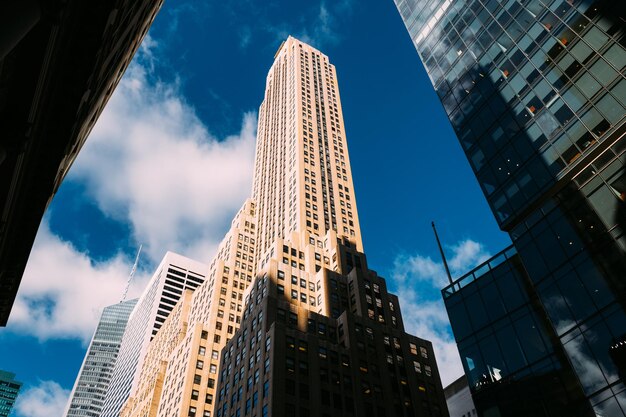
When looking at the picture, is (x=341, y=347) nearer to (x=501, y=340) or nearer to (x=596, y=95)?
(x=501, y=340)

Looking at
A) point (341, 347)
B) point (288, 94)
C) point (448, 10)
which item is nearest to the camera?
point (448, 10)

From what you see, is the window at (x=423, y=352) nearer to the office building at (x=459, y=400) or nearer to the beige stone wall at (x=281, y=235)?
the office building at (x=459, y=400)

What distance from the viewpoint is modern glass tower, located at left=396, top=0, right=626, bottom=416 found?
3058cm

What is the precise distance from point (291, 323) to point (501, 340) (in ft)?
173

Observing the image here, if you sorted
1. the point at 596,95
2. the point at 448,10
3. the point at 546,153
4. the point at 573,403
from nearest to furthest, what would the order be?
the point at 573,403 < the point at 596,95 < the point at 546,153 < the point at 448,10

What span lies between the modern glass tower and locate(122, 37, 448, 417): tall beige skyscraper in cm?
3954

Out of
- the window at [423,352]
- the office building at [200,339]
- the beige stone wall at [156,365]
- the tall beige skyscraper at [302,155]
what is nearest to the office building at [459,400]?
the window at [423,352]

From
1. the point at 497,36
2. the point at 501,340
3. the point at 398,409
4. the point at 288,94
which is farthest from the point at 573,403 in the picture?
the point at 288,94

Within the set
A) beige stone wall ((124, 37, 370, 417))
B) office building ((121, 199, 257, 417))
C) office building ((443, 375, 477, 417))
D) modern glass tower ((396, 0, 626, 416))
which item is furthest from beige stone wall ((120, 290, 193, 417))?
modern glass tower ((396, 0, 626, 416))

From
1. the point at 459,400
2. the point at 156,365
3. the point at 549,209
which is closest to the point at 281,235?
the point at 156,365

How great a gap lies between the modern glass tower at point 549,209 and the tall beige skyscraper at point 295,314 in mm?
39537

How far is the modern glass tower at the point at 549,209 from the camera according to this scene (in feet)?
100

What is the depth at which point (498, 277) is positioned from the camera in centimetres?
3875

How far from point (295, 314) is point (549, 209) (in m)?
57.0
